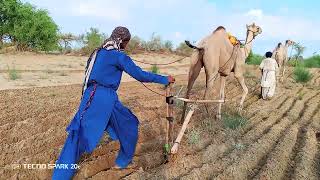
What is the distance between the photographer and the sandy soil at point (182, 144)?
6.20m

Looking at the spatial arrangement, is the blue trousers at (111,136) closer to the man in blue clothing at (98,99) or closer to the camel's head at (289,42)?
the man in blue clothing at (98,99)

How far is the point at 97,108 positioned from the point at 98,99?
10cm

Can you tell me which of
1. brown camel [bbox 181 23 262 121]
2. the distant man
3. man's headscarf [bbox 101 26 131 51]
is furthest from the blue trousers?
the distant man

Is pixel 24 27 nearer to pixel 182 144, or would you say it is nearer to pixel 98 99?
pixel 182 144

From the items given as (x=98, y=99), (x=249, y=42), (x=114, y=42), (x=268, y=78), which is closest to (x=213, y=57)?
(x=249, y=42)

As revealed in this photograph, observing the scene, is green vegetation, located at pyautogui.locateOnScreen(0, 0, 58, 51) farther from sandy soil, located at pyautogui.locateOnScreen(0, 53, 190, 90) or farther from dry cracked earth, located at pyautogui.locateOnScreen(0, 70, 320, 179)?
dry cracked earth, located at pyautogui.locateOnScreen(0, 70, 320, 179)

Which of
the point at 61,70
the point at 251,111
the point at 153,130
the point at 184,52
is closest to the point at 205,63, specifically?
the point at 153,130

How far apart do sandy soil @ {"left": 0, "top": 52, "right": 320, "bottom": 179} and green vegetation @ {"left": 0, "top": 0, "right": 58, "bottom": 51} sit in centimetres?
1444

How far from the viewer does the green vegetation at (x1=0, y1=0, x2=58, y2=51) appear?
83.3 feet

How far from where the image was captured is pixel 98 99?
17.8 ft

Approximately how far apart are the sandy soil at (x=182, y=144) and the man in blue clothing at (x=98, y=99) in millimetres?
661

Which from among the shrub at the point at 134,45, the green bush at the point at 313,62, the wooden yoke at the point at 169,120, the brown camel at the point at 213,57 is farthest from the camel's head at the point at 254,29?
the shrub at the point at 134,45

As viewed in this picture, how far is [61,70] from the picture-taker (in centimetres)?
1828

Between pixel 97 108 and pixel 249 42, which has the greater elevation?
pixel 249 42
